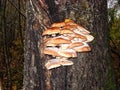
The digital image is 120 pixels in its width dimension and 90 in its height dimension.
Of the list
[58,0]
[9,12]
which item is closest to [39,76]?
[58,0]

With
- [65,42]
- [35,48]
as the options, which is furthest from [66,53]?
[35,48]

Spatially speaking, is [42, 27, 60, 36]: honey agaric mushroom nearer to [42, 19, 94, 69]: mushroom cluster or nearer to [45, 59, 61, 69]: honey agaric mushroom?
[42, 19, 94, 69]: mushroom cluster

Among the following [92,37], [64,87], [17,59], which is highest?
[92,37]

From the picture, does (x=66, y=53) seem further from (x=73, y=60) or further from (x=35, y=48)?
(x=35, y=48)

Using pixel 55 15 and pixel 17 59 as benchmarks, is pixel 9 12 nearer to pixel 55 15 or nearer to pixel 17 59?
pixel 17 59

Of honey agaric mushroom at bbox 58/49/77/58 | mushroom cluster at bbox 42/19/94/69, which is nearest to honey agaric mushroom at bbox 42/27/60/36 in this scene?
mushroom cluster at bbox 42/19/94/69

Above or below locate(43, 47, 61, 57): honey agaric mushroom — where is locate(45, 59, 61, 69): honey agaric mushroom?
below
